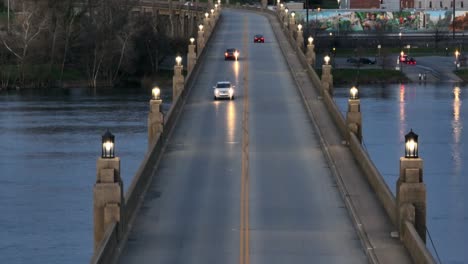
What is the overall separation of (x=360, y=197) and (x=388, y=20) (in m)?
157

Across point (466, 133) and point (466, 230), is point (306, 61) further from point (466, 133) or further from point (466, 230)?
point (466, 230)

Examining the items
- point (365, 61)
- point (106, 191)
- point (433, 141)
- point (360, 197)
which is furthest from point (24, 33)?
point (106, 191)

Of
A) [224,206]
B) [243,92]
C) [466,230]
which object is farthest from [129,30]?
[224,206]

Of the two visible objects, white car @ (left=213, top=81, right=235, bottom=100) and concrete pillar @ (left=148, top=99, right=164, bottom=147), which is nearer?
concrete pillar @ (left=148, top=99, right=164, bottom=147)

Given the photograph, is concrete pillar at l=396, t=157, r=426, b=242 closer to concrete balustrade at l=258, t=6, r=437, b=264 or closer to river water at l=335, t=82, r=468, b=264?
concrete balustrade at l=258, t=6, r=437, b=264

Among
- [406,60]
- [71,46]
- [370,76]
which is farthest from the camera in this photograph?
[406,60]

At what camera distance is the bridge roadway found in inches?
1308

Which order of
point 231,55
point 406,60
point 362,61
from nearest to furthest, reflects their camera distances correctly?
point 231,55, point 362,61, point 406,60

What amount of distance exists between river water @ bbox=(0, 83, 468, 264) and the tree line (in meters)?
5.13

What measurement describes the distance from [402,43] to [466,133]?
9264 centimetres

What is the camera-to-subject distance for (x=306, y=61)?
80438mm

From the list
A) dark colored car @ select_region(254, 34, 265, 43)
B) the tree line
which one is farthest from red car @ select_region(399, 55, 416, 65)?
dark colored car @ select_region(254, 34, 265, 43)

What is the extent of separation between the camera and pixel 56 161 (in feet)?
237

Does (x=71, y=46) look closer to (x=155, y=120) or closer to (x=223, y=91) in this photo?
(x=223, y=91)
